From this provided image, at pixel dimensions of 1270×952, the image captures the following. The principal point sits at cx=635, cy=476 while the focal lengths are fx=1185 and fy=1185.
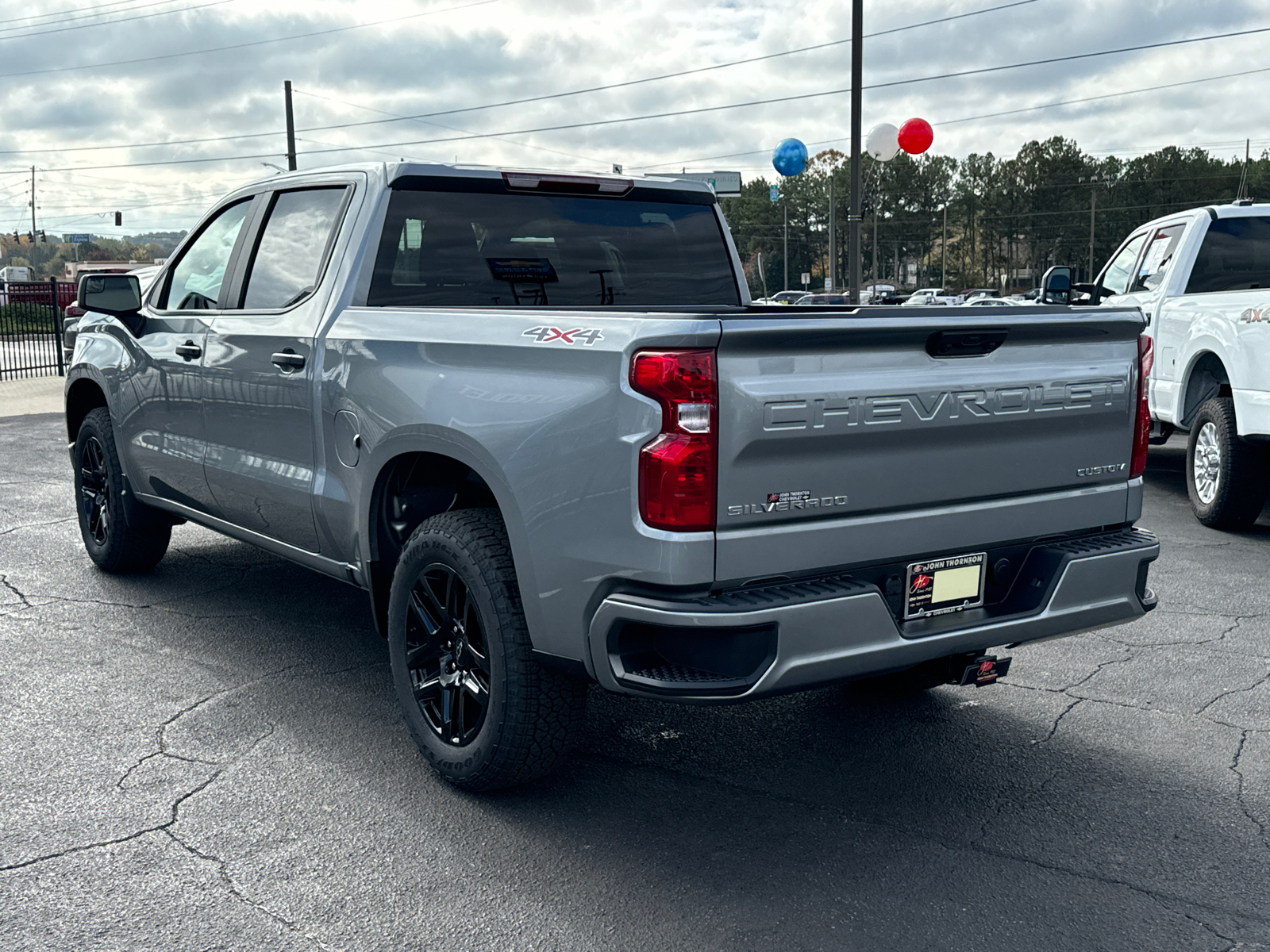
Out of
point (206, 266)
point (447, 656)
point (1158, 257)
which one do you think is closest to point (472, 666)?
point (447, 656)

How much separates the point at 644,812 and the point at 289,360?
2.09 m

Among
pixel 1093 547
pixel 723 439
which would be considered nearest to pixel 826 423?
pixel 723 439

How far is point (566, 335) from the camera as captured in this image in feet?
10.4

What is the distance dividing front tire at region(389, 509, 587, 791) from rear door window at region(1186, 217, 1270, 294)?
23.8 feet

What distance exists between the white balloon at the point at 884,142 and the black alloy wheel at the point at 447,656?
608 inches

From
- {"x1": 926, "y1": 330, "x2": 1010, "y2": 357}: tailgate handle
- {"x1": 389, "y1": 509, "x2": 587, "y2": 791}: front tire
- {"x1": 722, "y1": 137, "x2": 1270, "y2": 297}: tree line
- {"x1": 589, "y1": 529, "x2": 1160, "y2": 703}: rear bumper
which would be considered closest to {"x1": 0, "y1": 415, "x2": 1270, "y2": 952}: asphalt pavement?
{"x1": 389, "y1": 509, "x2": 587, "y2": 791}: front tire

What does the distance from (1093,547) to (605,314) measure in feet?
5.48

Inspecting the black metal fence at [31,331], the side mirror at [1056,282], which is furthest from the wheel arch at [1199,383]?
the black metal fence at [31,331]

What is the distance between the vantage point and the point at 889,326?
313 centimetres

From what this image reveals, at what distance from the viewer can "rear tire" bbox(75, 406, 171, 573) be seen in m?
6.12

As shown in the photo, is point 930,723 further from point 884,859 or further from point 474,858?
point 474,858

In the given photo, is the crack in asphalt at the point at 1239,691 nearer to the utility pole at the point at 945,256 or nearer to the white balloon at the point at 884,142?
the white balloon at the point at 884,142

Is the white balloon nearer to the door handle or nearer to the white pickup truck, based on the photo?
the white pickup truck

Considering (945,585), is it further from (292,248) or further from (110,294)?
(110,294)
